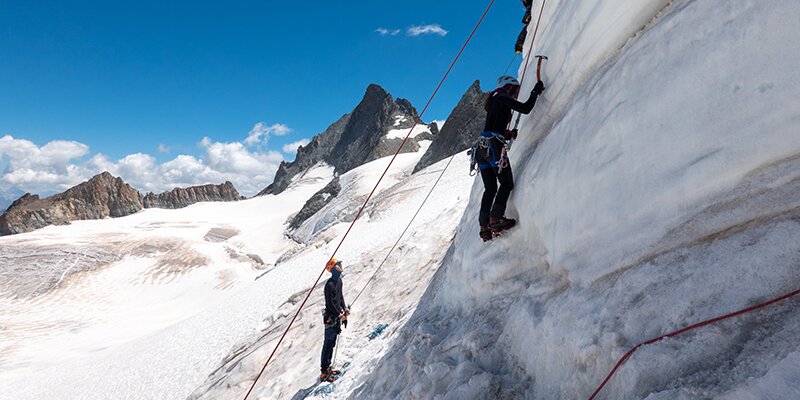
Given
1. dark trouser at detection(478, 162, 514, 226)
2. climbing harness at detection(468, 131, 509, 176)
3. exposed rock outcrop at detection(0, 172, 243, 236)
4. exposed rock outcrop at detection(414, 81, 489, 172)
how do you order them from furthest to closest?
exposed rock outcrop at detection(0, 172, 243, 236)
exposed rock outcrop at detection(414, 81, 489, 172)
dark trouser at detection(478, 162, 514, 226)
climbing harness at detection(468, 131, 509, 176)

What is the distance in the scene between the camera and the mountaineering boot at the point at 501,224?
602 centimetres

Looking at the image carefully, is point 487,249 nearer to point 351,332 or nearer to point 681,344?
point 681,344

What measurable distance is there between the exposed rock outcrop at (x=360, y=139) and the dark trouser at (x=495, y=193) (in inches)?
2739

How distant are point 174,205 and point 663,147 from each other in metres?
103

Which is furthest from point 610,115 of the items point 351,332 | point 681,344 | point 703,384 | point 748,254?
point 351,332

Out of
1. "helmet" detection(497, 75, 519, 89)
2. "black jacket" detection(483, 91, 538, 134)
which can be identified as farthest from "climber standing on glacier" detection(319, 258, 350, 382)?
"helmet" detection(497, 75, 519, 89)

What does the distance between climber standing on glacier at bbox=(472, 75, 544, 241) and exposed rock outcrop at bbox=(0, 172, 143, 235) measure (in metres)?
80.3

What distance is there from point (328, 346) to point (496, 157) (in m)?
5.51

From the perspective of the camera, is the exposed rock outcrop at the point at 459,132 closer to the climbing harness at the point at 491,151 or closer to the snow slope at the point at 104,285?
the snow slope at the point at 104,285

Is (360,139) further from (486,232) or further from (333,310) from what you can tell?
(486,232)

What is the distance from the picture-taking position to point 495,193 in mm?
6273

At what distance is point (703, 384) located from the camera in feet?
9.25

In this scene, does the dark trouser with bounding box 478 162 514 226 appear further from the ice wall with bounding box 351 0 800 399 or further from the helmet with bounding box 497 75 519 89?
the helmet with bounding box 497 75 519 89

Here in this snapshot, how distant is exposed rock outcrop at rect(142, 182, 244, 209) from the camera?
299ft
